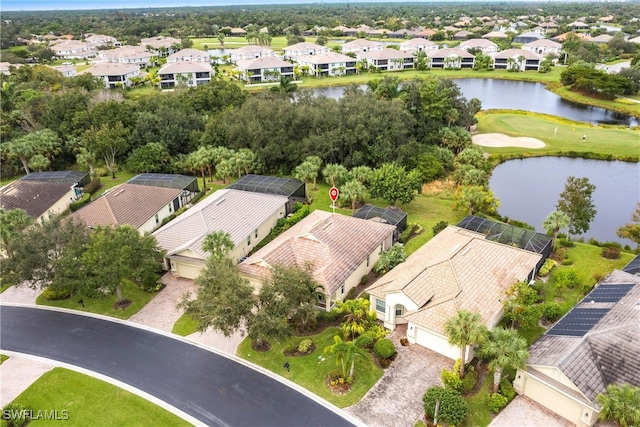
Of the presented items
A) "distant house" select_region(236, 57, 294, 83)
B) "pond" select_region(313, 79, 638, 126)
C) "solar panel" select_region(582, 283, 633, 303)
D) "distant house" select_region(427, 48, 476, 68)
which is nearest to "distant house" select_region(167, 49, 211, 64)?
"distant house" select_region(236, 57, 294, 83)

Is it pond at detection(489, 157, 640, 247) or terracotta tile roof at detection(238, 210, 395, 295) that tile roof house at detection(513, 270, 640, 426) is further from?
pond at detection(489, 157, 640, 247)

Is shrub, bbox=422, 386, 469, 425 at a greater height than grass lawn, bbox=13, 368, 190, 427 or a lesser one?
greater

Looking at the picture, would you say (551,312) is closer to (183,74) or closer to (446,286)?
(446,286)

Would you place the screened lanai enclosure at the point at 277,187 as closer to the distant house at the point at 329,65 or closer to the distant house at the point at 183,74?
the distant house at the point at 183,74

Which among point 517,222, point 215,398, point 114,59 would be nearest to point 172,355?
point 215,398

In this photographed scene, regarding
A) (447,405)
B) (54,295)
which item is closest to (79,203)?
(54,295)

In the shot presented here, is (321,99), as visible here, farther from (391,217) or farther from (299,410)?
(299,410)
